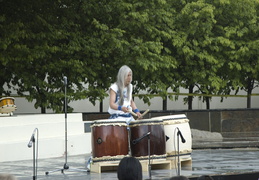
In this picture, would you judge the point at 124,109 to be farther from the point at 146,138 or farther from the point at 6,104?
the point at 6,104

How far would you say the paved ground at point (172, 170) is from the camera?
14109 millimetres

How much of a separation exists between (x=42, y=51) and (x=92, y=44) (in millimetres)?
2606

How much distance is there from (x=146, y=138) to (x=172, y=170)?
970 millimetres

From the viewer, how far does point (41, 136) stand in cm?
1983

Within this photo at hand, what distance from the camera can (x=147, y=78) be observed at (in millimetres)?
31375

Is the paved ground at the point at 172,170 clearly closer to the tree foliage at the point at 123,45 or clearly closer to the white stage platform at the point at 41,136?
the white stage platform at the point at 41,136

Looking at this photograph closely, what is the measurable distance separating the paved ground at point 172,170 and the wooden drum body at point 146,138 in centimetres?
36

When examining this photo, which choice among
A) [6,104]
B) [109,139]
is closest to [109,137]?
[109,139]

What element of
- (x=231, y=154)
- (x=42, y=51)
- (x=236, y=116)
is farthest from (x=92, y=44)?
(x=231, y=154)

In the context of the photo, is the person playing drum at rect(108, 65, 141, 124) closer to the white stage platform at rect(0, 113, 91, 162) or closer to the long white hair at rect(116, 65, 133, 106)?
the long white hair at rect(116, 65, 133, 106)

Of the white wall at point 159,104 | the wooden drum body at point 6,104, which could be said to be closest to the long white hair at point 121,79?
the wooden drum body at point 6,104

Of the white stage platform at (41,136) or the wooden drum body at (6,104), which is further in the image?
the wooden drum body at (6,104)

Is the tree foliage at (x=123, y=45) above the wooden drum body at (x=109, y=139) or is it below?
above

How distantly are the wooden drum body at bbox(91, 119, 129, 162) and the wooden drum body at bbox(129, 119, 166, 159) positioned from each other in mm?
169
